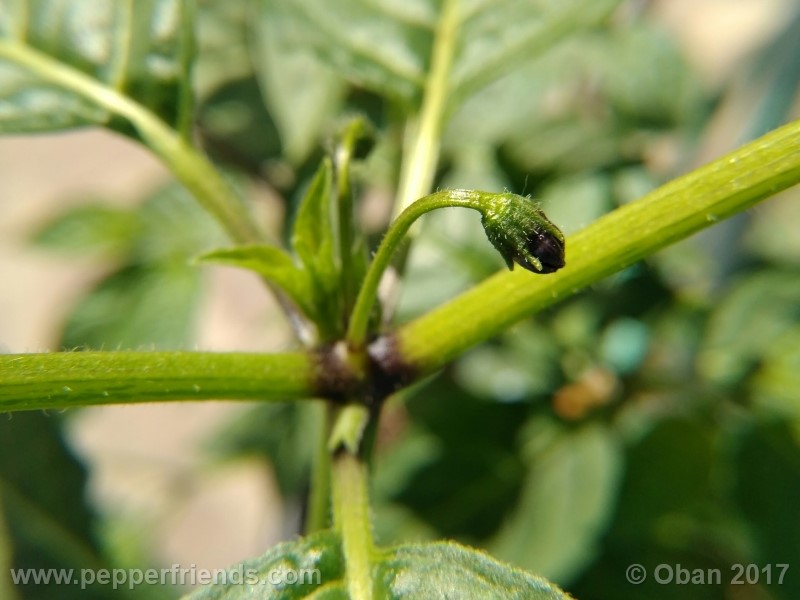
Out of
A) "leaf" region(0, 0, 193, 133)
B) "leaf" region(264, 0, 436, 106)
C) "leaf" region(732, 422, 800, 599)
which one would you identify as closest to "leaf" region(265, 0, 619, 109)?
"leaf" region(264, 0, 436, 106)

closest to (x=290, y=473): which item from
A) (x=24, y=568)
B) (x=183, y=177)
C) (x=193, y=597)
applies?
(x=24, y=568)

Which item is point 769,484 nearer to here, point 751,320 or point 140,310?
point 751,320

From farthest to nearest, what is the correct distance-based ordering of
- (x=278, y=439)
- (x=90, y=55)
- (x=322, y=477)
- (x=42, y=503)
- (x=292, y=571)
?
(x=278, y=439) → (x=42, y=503) → (x=90, y=55) → (x=322, y=477) → (x=292, y=571)

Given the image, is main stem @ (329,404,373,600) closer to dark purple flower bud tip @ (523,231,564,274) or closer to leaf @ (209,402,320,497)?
dark purple flower bud tip @ (523,231,564,274)

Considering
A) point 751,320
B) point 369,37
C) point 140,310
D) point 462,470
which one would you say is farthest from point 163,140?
point 751,320

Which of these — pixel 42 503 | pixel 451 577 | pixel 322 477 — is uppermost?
pixel 42 503

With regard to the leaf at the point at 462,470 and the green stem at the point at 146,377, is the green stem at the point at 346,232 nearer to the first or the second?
the green stem at the point at 146,377

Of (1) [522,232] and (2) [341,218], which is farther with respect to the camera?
(2) [341,218]
